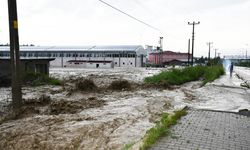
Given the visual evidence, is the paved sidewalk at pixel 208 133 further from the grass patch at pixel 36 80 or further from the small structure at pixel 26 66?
the small structure at pixel 26 66

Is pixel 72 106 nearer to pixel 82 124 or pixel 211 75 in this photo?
pixel 82 124

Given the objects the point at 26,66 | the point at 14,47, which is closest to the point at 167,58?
the point at 26,66

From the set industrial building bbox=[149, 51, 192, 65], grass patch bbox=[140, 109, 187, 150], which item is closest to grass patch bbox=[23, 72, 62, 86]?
grass patch bbox=[140, 109, 187, 150]

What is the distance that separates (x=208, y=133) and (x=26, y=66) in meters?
20.3

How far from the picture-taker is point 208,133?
700cm

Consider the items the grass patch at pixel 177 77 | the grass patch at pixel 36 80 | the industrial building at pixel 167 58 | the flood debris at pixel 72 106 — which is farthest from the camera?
the industrial building at pixel 167 58

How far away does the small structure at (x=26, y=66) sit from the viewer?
2105cm

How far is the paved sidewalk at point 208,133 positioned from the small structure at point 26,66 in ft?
52.0

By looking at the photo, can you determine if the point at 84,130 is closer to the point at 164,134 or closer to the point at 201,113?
the point at 164,134

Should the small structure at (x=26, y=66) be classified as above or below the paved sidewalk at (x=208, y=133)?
above

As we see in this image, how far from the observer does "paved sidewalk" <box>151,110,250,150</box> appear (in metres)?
5.91

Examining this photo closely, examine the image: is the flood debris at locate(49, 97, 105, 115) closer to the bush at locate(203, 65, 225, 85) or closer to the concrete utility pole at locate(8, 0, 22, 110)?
the concrete utility pole at locate(8, 0, 22, 110)

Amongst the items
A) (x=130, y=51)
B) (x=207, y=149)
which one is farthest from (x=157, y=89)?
(x=130, y=51)

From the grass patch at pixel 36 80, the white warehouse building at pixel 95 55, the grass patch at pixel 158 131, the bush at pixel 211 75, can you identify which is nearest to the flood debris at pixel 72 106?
the grass patch at pixel 158 131
